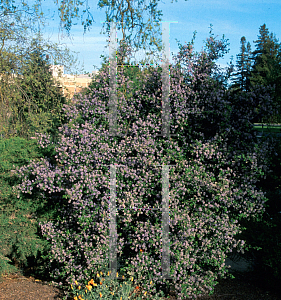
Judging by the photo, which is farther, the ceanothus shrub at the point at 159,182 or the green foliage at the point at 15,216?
the green foliage at the point at 15,216

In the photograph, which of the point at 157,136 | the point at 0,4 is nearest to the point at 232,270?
the point at 157,136

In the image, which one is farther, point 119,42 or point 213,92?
point 119,42

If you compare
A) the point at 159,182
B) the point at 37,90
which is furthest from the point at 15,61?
the point at 159,182

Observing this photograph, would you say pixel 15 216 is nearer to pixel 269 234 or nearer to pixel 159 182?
pixel 159 182

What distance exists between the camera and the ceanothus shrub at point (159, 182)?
3811mm

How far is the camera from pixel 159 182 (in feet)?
12.6

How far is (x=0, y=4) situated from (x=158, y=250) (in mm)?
5939

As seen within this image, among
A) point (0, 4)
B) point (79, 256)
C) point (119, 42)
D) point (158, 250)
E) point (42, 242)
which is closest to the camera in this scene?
point (158, 250)

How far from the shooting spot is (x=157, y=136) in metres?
4.09

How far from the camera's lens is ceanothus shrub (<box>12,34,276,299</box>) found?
381cm

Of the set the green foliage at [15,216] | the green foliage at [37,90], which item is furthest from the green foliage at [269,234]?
the green foliage at [37,90]

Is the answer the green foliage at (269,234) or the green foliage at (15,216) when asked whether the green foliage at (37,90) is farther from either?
the green foliage at (269,234)

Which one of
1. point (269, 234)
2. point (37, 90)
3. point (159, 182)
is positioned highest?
point (37, 90)

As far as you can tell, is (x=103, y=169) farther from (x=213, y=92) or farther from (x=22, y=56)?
(x=22, y=56)
